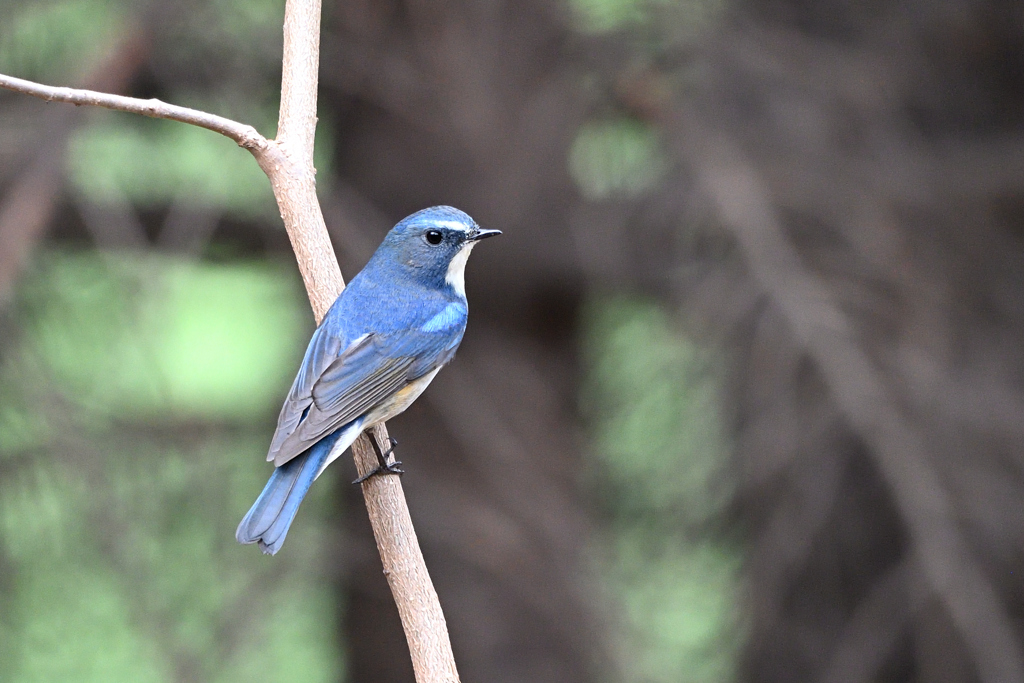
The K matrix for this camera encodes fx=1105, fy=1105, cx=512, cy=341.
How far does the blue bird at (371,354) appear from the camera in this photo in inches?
116

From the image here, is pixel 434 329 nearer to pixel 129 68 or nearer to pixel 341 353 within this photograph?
pixel 341 353

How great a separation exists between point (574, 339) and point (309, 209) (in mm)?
2756

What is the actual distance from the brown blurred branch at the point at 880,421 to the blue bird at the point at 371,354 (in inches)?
45.3

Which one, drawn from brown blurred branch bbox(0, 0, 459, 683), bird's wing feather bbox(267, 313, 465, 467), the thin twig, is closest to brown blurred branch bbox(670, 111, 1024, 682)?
bird's wing feather bbox(267, 313, 465, 467)

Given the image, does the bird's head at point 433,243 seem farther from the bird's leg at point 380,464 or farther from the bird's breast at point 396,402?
the bird's leg at point 380,464

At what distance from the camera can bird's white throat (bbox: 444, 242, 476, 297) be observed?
3.70 m

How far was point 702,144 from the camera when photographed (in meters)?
4.37

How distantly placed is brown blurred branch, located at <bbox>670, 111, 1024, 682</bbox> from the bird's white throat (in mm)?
1071

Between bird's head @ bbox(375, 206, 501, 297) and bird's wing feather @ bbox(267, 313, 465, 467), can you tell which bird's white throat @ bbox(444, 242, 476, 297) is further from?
bird's wing feather @ bbox(267, 313, 465, 467)

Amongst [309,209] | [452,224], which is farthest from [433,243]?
[309,209]

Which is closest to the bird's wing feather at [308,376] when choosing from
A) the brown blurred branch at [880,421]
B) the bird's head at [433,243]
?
the bird's head at [433,243]

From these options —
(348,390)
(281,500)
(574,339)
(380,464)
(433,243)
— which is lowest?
(281,500)

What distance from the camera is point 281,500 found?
2.84 metres

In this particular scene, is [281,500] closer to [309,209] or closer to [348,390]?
[348,390]
